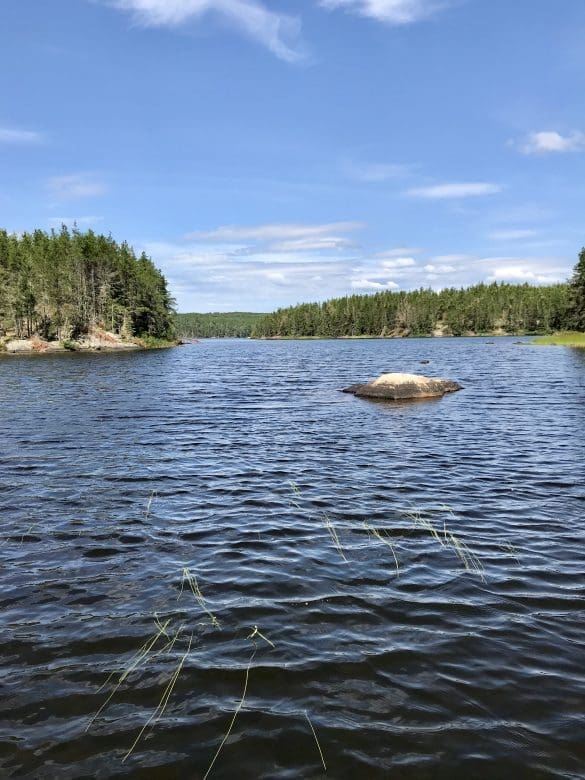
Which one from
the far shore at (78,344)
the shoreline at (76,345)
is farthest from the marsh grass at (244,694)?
the far shore at (78,344)

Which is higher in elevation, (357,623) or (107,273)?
(107,273)

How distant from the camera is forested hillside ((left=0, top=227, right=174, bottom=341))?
10481 cm

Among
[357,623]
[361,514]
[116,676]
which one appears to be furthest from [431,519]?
[116,676]

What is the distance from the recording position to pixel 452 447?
65.0 ft

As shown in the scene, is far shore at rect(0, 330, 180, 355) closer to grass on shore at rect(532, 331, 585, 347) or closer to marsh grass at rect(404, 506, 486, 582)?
grass on shore at rect(532, 331, 585, 347)

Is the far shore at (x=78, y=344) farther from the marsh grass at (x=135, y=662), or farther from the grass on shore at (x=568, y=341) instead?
the marsh grass at (x=135, y=662)

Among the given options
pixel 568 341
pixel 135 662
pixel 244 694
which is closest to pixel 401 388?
pixel 135 662

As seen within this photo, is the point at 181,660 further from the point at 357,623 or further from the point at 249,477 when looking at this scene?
the point at 249,477

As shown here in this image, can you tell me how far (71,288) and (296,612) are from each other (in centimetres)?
11206

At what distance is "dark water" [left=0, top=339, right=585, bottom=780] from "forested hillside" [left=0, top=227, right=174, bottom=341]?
9657cm

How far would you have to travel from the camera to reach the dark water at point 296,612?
543cm

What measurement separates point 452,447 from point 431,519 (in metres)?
8.33

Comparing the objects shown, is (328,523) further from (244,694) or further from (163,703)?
(163,703)

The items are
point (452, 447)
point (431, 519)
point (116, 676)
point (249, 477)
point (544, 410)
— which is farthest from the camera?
point (544, 410)
